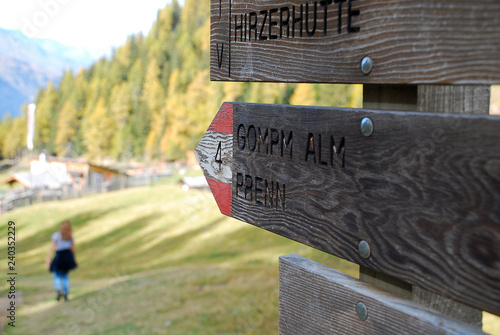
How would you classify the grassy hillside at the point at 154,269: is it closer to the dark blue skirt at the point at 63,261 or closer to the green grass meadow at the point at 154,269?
the green grass meadow at the point at 154,269

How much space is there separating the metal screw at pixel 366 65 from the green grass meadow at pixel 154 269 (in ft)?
19.6

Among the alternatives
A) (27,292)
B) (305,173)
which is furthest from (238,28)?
(27,292)

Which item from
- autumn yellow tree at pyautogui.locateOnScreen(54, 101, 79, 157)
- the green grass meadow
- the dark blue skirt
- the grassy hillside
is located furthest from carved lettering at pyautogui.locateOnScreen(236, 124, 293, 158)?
autumn yellow tree at pyautogui.locateOnScreen(54, 101, 79, 157)

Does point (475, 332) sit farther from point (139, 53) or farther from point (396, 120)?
point (139, 53)

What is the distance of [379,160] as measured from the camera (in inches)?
47.3

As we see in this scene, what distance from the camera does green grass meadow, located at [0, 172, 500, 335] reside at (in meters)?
9.07

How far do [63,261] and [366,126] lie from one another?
10.5 metres

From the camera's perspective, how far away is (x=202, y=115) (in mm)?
50438

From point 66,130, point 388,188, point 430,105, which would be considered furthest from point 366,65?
point 66,130

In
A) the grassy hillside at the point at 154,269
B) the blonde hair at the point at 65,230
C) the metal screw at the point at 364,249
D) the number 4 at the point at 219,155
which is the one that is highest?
the number 4 at the point at 219,155

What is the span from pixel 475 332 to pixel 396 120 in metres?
0.47

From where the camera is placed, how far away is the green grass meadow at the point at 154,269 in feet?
29.8

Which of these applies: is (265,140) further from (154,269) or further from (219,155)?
(154,269)

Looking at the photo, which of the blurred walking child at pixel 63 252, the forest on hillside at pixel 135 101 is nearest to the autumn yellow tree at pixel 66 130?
the forest on hillside at pixel 135 101
